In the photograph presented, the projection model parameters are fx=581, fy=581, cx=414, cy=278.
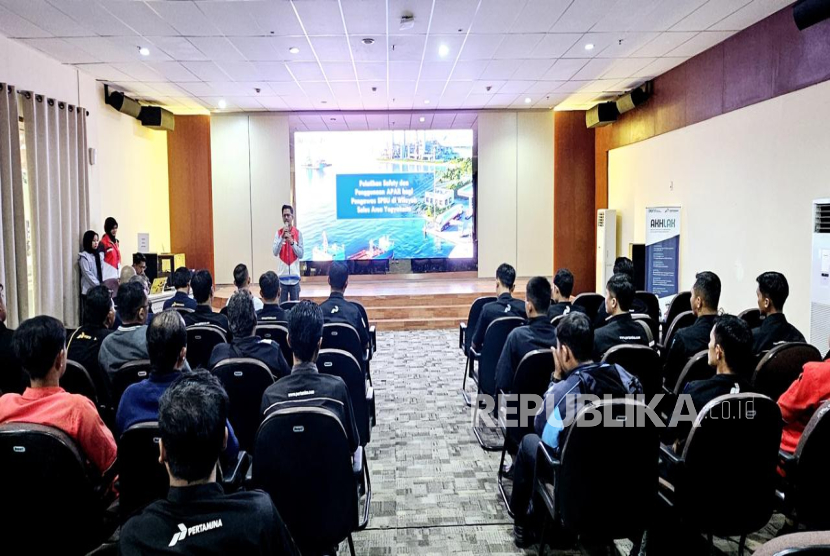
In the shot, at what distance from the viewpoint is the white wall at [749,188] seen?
214 inches

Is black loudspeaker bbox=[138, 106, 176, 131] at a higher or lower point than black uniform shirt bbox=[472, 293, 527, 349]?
higher

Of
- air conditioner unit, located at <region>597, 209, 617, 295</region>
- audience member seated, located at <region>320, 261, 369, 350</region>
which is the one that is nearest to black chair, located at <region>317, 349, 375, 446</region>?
audience member seated, located at <region>320, 261, 369, 350</region>

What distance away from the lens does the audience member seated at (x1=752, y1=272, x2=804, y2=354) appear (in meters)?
3.46

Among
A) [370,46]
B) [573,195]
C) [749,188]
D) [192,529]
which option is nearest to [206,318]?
[192,529]

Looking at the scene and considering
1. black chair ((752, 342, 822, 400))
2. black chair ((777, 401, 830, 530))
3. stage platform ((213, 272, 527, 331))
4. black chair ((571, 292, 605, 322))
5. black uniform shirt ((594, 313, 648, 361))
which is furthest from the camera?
stage platform ((213, 272, 527, 331))

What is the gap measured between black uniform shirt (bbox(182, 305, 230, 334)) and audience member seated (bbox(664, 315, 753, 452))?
10.1 feet

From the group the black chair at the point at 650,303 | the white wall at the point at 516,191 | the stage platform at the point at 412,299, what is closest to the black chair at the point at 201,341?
the black chair at the point at 650,303

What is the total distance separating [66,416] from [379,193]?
9624mm

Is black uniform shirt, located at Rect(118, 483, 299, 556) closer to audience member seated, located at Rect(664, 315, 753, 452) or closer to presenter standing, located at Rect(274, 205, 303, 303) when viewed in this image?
audience member seated, located at Rect(664, 315, 753, 452)

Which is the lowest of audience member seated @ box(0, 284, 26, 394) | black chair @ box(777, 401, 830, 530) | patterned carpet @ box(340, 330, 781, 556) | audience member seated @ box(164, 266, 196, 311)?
patterned carpet @ box(340, 330, 781, 556)

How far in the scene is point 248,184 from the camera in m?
11.1

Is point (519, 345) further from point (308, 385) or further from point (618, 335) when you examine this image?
point (308, 385)

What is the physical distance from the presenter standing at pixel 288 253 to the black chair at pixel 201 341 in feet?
12.1

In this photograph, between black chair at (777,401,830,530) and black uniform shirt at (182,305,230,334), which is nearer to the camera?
black chair at (777,401,830,530)
